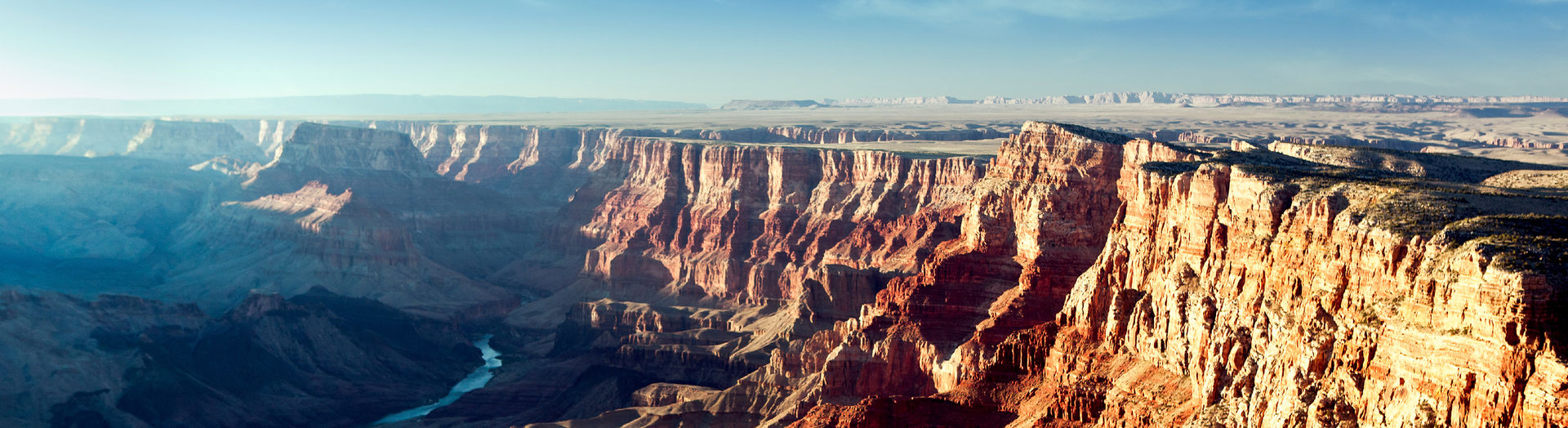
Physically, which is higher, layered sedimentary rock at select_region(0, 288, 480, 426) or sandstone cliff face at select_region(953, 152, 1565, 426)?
sandstone cliff face at select_region(953, 152, 1565, 426)

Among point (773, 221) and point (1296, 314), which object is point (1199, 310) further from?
point (773, 221)

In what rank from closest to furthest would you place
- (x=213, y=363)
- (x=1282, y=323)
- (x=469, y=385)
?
(x=1282, y=323), (x=213, y=363), (x=469, y=385)

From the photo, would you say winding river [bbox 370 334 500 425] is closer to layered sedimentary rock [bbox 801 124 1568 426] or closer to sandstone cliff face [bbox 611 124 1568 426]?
sandstone cliff face [bbox 611 124 1568 426]

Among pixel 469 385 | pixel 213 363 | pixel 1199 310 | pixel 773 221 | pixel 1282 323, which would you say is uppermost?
pixel 1282 323

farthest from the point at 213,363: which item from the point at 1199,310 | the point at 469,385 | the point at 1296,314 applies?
the point at 1296,314

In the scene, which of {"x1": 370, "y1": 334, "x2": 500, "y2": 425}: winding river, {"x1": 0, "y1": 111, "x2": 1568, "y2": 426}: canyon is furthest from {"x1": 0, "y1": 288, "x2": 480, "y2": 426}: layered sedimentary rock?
{"x1": 370, "y1": 334, "x2": 500, "y2": 425}: winding river

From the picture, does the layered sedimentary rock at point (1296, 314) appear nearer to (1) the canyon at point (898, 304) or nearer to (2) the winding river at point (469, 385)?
(1) the canyon at point (898, 304)
